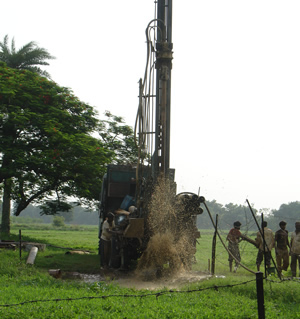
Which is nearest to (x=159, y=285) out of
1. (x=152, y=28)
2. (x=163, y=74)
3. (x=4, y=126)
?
(x=163, y=74)

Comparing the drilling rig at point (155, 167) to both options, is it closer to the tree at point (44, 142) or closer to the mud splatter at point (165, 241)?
the mud splatter at point (165, 241)

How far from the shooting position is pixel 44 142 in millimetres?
22188

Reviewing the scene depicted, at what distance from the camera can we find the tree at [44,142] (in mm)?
21047

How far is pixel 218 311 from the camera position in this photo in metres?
6.97

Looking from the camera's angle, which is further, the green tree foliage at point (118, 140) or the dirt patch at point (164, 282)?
the green tree foliage at point (118, 140)

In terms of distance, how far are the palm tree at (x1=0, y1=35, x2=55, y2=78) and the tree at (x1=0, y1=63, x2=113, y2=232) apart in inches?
156

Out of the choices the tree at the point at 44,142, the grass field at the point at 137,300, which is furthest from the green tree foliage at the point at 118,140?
→ the grass field at the point at 137,300

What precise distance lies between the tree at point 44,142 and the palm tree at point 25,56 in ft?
13.0

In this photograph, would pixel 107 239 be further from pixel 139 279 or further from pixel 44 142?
pixel 44 142

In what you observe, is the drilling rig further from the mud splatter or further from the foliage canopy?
the foliage canopy

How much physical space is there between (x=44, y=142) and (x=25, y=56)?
7.96 m

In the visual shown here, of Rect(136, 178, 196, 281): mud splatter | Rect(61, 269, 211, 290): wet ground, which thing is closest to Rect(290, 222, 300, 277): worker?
Rect(61, 269, 211, 290): wet ground

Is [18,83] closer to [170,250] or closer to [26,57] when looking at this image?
[26,57]

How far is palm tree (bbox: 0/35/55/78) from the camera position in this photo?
27.3m
